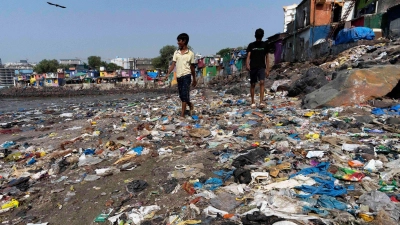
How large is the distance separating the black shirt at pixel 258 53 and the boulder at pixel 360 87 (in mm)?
1397

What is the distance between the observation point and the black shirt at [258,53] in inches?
202

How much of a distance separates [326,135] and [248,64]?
7.81 ft

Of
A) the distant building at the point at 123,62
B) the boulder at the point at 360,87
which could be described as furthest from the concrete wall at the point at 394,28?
the distant building at the point at 123,62

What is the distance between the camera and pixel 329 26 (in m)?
19.9

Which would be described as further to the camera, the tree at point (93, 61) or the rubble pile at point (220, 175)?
the tree at point (93, 61)

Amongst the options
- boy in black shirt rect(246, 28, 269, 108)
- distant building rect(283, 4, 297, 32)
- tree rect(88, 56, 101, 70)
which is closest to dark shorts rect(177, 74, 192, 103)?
boy in black shirt rect(246, 28, 269, 108)

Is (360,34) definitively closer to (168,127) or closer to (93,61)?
(168,127)

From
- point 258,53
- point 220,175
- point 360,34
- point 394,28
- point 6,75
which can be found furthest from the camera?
point 6,75

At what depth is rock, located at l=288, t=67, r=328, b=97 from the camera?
6.86m

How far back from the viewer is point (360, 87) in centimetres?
502

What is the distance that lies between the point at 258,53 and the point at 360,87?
81.8 inches

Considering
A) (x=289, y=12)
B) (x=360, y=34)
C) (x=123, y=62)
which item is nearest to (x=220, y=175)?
(x=360, y=34)

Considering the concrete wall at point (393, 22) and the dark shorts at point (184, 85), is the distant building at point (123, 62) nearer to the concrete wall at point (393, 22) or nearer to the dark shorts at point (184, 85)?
the concrete wall at point (393, 22)

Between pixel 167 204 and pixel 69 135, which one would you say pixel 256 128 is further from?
pixel 69 135
